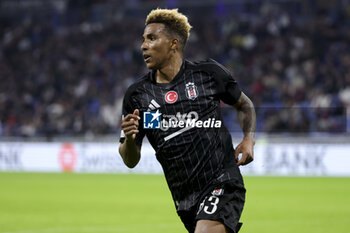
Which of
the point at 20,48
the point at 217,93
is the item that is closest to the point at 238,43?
the point at 20,48

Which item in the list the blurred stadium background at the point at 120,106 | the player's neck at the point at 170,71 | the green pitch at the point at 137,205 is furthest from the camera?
the blurred stadium background at the point at 120,106

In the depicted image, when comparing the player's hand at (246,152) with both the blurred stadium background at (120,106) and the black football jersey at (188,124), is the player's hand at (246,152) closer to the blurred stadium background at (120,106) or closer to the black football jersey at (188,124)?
the black football jersey at (188,124)

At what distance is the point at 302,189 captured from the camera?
15422 mm

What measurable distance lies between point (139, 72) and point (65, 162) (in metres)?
5.30

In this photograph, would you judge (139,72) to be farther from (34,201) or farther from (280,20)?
(34,201)

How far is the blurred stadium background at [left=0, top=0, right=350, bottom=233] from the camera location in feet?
39.4

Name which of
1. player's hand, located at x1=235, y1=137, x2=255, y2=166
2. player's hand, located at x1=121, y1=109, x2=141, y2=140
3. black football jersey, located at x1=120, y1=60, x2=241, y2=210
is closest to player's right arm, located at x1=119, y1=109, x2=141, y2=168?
player's hand, located at x1=121, y1=109, x2=141, y2=140

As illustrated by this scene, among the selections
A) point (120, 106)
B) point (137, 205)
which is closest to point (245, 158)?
point (137, 205)

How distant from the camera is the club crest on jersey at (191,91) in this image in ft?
16.1

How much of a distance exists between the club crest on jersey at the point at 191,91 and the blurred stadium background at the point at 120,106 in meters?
4.79

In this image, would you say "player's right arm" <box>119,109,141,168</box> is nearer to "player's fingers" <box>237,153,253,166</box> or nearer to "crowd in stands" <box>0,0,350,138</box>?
"player's fingers" <box>237,153,253,166</box>

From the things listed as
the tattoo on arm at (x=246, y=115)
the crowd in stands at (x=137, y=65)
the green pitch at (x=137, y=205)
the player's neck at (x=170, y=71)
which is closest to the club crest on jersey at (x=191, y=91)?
the player's neck at (x=170, y=71)

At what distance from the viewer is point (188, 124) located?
4.83m

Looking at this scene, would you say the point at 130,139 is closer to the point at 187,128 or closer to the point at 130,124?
the point at 130,124
